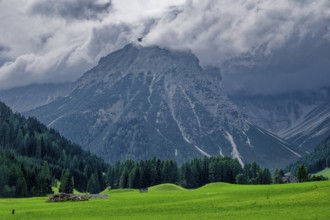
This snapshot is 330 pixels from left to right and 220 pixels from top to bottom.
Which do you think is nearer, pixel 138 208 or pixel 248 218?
pixel 248 218

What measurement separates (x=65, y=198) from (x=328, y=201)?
6806cm

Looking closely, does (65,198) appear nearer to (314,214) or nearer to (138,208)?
(138,208)

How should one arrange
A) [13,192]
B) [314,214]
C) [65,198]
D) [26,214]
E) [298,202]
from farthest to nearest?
1. [13,192]
2. [65,198]
3. [26,214]
4. [298,202]
5. [314,214]

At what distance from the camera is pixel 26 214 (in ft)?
281

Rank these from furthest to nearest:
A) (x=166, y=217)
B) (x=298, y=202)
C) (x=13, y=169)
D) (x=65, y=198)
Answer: (x=13, y=169) < (x=65, y=198) < (x=298, y=202) < (x=166, y=217)

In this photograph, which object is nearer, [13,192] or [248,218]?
[248,218]

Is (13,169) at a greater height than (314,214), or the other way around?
(13,169)

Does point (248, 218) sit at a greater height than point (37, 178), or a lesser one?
lesser

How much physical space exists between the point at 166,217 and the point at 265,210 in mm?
14567

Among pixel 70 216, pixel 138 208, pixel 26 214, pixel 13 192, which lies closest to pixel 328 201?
pixel 138 208

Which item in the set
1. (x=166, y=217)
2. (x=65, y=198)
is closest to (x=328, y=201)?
(x=166, y=217)

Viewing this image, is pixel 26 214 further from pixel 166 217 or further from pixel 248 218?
pixel 248 218

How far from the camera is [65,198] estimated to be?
121625 mm

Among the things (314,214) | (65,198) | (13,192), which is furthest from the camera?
(13,192)
